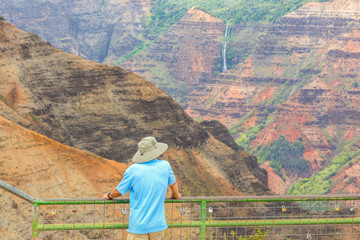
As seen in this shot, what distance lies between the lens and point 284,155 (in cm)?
15538

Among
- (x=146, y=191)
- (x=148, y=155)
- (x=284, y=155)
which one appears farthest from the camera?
(x=284, y=155)

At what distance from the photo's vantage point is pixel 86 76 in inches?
2297

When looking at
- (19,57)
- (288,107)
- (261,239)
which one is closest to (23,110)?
(19,57)

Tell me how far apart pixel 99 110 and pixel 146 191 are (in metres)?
45.3

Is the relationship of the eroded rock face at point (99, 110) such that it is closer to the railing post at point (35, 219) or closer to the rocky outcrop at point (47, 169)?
the rocky outcrop at point (47, 169)

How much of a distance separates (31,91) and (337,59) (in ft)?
455

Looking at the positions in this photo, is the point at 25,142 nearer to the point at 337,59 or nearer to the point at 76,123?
the point at 76,123

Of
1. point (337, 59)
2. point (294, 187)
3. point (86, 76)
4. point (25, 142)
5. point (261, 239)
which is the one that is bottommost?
point (261, 239)

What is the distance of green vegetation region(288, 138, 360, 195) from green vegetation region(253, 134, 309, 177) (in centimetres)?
737

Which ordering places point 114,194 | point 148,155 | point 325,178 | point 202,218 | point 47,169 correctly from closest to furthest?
point 148,155
point 114,194
point 202,218
point 47,169
point 325,178

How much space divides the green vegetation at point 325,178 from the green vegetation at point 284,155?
290 inches

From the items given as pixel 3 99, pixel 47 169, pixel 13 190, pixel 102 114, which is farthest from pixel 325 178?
pixel 13 190

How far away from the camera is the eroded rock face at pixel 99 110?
178ft

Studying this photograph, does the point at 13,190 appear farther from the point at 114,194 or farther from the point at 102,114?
the point at 102,114
